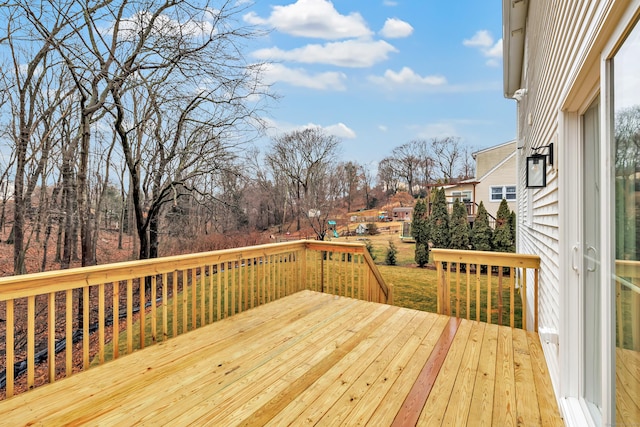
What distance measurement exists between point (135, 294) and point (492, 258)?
28.2 ft

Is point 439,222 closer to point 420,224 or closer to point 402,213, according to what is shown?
point 420,224

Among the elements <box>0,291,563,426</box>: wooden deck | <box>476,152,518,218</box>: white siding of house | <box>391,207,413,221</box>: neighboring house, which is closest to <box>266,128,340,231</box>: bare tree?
<box>391,207,413,221</box>: neighboring house

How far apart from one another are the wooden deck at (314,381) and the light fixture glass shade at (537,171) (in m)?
1.51

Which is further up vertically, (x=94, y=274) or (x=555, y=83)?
(x=555, y=83)

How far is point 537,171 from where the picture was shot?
2811 mm

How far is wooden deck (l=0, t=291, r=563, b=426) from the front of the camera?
1.90 meters

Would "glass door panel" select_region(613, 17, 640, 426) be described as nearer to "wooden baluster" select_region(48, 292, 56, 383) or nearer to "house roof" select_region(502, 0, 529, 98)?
"wooden baluster" select_region(48, 292, 56, 383)

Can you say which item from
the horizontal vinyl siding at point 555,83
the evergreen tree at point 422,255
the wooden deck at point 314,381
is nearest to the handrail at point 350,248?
the wooden deck at point 314,381

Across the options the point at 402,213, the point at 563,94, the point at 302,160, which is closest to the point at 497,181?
the point at 402,213

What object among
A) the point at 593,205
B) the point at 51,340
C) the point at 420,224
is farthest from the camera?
the point at 420,224

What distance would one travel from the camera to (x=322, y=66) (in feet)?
44.3

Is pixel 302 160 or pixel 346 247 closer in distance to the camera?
pixel 346 247

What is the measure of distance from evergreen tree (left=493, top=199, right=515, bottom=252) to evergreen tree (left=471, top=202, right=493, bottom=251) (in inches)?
7.4

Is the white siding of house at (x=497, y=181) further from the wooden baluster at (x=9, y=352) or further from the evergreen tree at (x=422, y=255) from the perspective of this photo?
the wooden baluster at (x=9, y=352)
